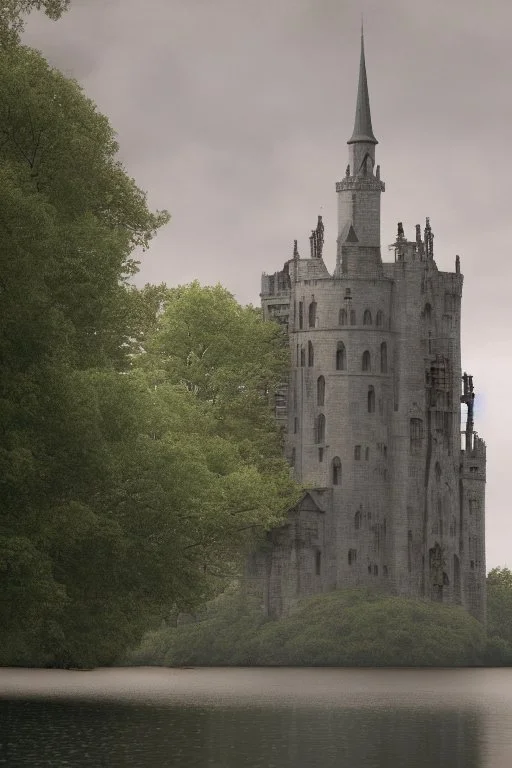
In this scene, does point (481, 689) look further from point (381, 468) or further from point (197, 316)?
point (381, 468)

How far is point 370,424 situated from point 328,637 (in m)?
16.9

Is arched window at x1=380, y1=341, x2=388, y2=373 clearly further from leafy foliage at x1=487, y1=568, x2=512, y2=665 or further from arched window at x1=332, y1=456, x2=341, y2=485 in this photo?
leafy foliage at x1=487, y1=568, x2=512, y2=665

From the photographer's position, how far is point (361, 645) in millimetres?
122625

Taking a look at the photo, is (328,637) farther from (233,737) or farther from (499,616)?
(233,737)

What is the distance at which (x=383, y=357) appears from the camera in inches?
5330

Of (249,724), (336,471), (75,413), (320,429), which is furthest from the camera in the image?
(320,429)

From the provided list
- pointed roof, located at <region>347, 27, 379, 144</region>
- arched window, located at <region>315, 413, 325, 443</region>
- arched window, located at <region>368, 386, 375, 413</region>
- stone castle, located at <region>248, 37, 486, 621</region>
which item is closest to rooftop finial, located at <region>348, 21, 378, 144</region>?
pointed roof, located at <region>347, 27, 379, 144</region>

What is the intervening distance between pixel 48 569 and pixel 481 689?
1600 inches

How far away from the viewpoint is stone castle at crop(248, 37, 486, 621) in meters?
132

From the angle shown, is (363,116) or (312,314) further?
(363,116)

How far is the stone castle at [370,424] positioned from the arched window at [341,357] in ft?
0.30

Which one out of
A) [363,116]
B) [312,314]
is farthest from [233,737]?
[363,116]

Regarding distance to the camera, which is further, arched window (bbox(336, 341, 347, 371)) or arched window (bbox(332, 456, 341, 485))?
arched window (bbox(336, 341, 347, 371))

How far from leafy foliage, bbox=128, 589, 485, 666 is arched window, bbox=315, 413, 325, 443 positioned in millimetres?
10292
